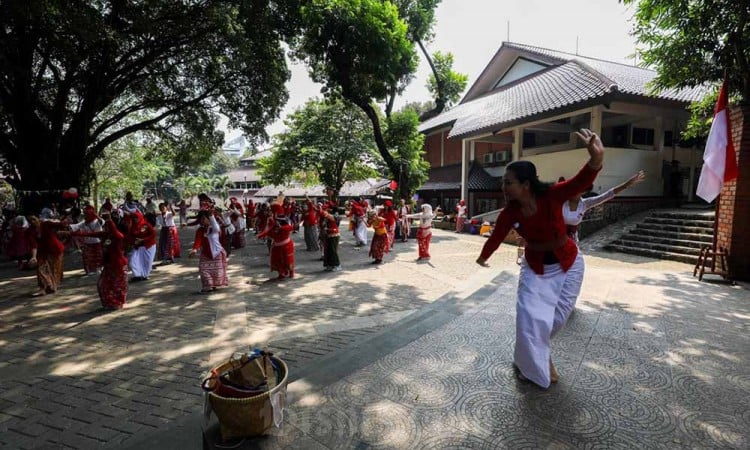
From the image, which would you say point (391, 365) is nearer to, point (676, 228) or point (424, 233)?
point (424, 233)

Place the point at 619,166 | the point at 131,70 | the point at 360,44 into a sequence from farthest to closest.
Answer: the point at 131,70
the point at 619,166
the point at 360,44

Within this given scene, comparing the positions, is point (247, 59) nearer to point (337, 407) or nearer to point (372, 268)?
point (372, 268)

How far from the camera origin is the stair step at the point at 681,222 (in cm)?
1044

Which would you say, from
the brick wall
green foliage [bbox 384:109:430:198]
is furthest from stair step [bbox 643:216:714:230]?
green foliage [bbox 384:109:430:198]

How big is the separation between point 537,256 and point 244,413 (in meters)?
2.59

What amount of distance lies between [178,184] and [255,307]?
64.3 meters

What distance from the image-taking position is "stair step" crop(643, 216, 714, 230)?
10438 mm

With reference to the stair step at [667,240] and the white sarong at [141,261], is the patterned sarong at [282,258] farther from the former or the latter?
the stair step at [667,240]

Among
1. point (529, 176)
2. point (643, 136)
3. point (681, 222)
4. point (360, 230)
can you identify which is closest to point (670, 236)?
point (681, 222)

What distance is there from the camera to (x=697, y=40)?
7.41 meters

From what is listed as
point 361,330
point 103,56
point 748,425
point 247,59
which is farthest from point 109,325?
→ point 247,59

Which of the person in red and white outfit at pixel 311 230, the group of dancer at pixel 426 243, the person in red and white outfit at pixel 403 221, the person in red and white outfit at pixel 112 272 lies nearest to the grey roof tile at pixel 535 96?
the person in red and white outfit at pixel 403 221

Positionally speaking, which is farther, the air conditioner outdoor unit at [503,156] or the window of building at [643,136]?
the air conditioner outdoor unit at [503,156]

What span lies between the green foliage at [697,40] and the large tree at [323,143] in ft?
50.6
